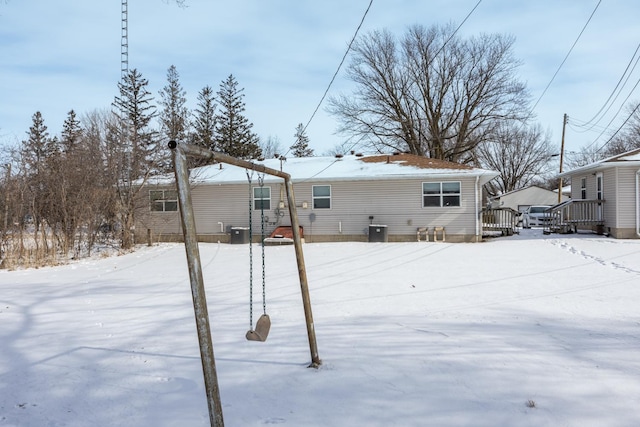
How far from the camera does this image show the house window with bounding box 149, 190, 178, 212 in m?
20.0

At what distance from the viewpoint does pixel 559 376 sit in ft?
13.2

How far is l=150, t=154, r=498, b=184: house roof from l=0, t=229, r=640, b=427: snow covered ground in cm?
854

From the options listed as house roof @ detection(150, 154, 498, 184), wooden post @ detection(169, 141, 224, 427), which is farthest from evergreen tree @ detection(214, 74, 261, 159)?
wooden post @ detection(169, 141, 224, 427)

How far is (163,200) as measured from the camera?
20.2 m

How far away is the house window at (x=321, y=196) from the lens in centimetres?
1895

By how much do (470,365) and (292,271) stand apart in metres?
7.10

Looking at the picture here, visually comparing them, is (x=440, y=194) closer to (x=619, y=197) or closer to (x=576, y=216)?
(x=576, y=216)

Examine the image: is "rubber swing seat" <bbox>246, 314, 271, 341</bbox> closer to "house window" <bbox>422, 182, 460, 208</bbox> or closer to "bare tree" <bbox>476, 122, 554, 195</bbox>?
"house window" <bbox>422, 182, 460, 208</bbox>

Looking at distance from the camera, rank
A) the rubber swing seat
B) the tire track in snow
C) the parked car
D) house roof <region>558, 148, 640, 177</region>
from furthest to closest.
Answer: the parked car → house roof <region>558, 148, 640, 177</region> → the tire track in snow → the rubber swing seat

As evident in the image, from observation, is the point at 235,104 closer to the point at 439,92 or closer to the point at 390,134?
the point at 390,134

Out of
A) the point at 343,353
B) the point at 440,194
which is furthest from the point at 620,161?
the point at 343,353

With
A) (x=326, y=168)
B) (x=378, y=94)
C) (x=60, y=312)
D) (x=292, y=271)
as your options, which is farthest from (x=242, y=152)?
(x=60, y=312)

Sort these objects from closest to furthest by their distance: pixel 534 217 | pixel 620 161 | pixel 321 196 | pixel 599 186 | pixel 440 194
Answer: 1. pixel 620 161
2. pixel 440 194
3. pixel 599 186
4. pixel 321 196
5. pixel 534 217

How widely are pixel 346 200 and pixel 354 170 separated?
55.0 inches
